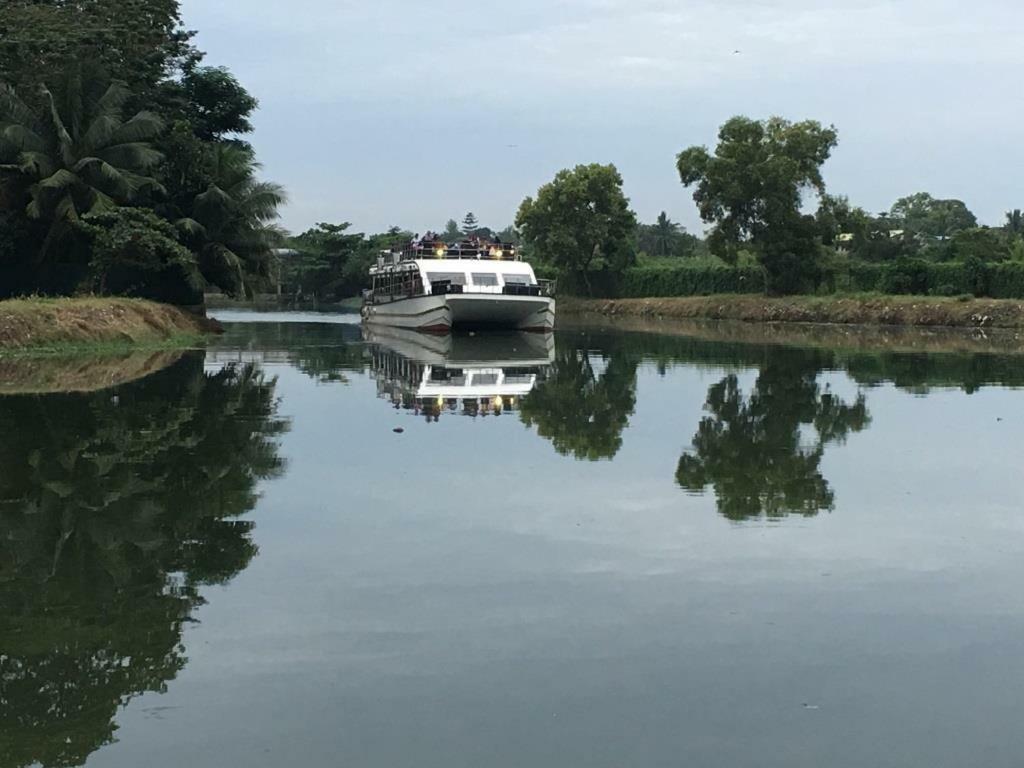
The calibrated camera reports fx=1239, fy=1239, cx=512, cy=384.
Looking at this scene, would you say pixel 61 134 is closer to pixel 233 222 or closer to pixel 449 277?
pixel 233 222

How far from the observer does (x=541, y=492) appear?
972 cm

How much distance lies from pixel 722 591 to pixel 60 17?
31.6m

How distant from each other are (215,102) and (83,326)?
15.9m

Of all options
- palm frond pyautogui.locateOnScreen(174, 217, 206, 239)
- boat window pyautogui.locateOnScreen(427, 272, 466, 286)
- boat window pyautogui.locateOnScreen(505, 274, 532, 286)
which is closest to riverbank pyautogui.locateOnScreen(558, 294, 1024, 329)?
boat window pyautogui.locateOnScreen(505, 274, 532, 286)

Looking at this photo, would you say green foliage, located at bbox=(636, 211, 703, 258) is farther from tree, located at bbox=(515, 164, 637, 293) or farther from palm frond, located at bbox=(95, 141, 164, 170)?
palm frond, located at bbox=(95, 141, 164, 170)

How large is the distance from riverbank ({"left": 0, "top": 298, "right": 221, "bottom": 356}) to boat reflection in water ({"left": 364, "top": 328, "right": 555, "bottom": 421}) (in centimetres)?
533

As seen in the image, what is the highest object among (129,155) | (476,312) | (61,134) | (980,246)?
(61,134)

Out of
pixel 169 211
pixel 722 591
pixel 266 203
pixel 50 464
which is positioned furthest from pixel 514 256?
pixel 722 591

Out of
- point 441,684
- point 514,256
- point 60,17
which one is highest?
point 60,17

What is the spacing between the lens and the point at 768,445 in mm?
12375

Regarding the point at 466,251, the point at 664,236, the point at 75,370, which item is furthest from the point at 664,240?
the point at 75,370

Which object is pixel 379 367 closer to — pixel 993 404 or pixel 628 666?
pixel 993 404

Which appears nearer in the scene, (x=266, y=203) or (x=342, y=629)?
(x=342, y=629)

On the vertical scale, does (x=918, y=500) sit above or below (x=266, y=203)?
below
